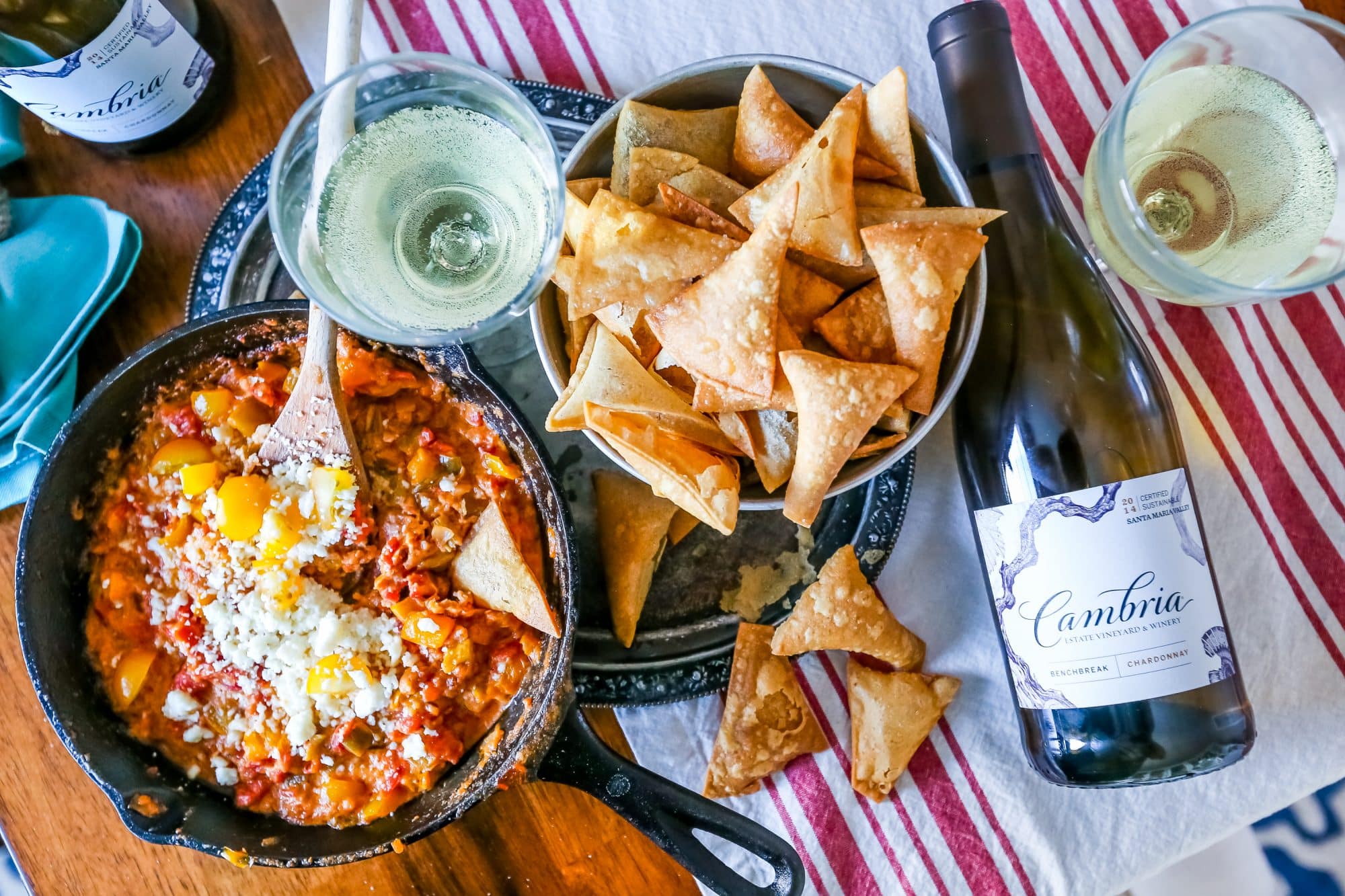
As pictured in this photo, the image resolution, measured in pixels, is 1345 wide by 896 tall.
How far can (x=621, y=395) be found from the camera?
1.28 metres

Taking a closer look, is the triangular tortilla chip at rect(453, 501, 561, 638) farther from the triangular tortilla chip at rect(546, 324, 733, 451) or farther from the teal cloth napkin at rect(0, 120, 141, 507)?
the teal cloth napkin at rect(0, 120, 141, 507)

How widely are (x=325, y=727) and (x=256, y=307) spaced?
0.64m

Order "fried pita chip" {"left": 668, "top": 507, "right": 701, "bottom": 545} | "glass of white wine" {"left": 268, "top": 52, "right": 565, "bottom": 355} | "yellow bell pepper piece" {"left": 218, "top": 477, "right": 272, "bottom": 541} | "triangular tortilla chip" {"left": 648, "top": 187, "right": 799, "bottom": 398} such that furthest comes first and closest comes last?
"fried pita chip" {"left": 668, "top": 507, "right": 701, "bottom": 545}
"yellow bell pepper piece" {"left": 218, "top": 477, "right": 272, "bottom": 541}
"glass of white wine" {"left": 268, "top": 52, "right": 565, "bottom": 355}
"triangular tortilla chip" {"left": 648, "top": 187, "right": 799, "bottom": 398}

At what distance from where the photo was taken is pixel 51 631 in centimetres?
146

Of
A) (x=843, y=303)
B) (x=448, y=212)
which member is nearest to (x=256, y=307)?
(x=448, y=212)

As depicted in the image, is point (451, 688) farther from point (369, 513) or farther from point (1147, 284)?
point (1147, 284)

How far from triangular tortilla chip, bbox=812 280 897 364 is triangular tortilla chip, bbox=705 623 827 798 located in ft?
1.65

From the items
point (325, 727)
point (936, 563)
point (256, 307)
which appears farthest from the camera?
point (936, 563)

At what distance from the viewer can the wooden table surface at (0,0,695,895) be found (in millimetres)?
1628

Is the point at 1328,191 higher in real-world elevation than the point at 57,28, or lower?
lower

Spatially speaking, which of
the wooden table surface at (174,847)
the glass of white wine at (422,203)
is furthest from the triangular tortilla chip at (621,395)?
the wooden table surface at (174,847)

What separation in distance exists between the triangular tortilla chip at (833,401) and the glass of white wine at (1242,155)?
0.43m

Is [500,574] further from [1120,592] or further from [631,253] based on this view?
[1120,592]

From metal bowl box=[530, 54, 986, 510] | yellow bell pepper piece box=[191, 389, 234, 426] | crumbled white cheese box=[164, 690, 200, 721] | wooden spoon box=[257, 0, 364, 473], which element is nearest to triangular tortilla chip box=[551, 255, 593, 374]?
metal bowl box=[530, 54, 986, 510]
